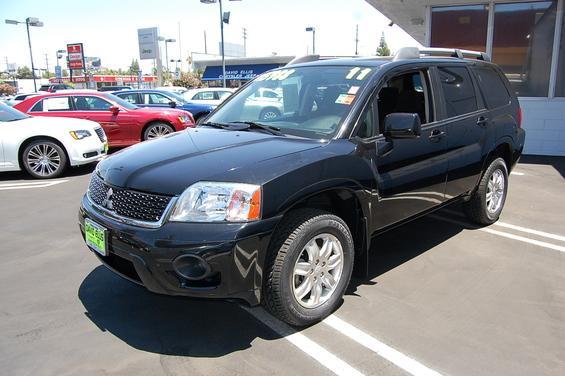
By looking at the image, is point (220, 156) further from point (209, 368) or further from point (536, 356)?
point (536, 356)

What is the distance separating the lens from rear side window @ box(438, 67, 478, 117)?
4488 mm

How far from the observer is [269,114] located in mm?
4051

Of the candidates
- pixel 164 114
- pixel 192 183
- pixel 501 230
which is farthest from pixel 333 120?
pixel 164 114

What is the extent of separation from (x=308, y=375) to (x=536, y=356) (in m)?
1.42

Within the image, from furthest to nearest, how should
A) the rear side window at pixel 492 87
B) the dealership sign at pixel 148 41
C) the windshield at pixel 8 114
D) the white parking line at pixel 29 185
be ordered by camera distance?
the dealership sign at pixel 148 41 → the windshield at pixel 8 114 → the white parking line at pixel 29 185 → the rear side window at pixel 492 87

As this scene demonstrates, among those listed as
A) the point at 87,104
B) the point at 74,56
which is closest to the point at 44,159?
the point at 87,104

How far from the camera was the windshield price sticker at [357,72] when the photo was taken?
383 cm

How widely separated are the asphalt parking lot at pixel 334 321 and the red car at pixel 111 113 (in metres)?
6.06

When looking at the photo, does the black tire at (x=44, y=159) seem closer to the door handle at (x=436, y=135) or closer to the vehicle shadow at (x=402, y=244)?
the vehicle shadow at (x=402, y=244)

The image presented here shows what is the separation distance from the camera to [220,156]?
10.3 ft

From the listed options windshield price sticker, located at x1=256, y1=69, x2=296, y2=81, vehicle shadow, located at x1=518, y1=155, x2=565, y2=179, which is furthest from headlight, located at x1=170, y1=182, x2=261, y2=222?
vehicle shadow, located at x1=518, y1=155, x2=565, y2=179

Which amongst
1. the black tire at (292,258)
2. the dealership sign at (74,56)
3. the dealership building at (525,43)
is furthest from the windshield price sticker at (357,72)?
the dealership sign at (74,56)

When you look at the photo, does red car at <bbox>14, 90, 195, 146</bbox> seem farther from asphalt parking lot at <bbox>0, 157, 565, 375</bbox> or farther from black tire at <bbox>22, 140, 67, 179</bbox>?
asphalt parking lot at <bbox>0, 157, 565, 375</bbox>

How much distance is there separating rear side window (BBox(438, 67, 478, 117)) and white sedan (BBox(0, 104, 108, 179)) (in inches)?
258
